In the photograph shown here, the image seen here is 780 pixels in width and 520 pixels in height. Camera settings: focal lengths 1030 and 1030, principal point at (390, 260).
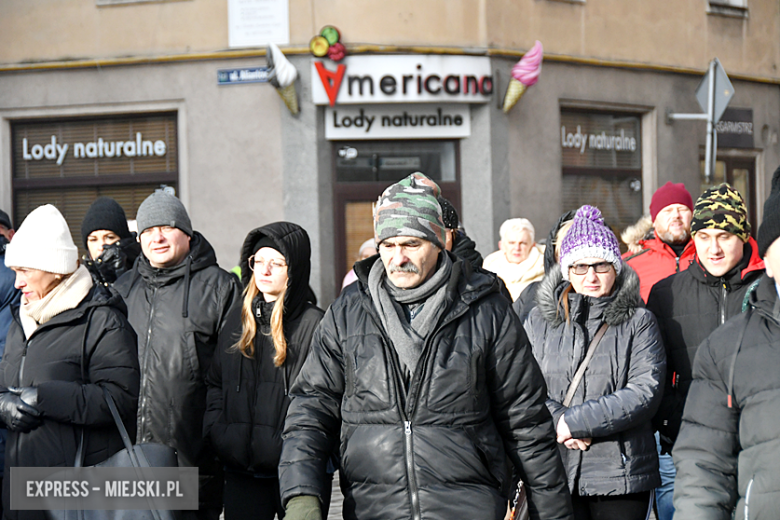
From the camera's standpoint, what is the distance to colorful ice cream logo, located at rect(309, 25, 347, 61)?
13242 millimetres

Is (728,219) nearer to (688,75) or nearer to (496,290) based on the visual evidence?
(496,290)

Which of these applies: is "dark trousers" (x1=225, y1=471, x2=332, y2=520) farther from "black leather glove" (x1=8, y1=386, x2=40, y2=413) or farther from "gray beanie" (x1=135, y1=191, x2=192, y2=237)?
"gray beanie" (x1=135, y1=191, x2=192, y2=237)

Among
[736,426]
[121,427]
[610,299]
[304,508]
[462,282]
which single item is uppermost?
[462,282]

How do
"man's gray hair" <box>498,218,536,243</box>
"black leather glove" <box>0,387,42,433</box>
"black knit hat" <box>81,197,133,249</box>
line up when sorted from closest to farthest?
1. "black leather glove" <box>0,387,42,433</box>
2. "black knit hat" <box>81,197,133,249</box>
3. "man's gray hair" <box>498,218,536,243</box>

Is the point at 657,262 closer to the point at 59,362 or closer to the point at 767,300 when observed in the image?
the point at 767,300

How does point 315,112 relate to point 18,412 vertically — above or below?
above

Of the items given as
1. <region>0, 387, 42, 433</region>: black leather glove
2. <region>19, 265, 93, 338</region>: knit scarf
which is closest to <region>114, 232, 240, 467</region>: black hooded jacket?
<region>19, 265, 93, 338</region>: knit scarf

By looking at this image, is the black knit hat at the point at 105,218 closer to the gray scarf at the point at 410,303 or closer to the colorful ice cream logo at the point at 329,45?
the gray scarf at the point at 410,303

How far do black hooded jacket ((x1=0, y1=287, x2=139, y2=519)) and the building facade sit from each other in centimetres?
921

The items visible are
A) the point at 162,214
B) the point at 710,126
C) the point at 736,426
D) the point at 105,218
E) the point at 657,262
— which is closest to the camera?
the point at 736,426

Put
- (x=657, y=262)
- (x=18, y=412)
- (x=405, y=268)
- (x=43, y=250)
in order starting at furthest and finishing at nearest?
(x=657, y=262) → (x=43, y=250) → (x=18, y=412) → (x=405, y=268)

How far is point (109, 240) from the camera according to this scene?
7023 millimetres

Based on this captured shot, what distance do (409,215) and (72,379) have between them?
5.27 ft

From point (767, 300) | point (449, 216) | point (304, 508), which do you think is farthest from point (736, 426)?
point (449, 216)
